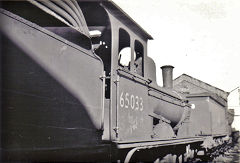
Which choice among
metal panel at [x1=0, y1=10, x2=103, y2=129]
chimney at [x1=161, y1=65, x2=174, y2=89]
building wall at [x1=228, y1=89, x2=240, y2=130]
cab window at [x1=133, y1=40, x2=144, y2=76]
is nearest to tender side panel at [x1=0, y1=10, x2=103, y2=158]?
metal panel at [x1=0, y1=10, x2=103, y2=129]

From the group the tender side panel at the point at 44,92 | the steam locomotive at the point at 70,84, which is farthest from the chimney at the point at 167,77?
the tender side panel at the point at 44,92

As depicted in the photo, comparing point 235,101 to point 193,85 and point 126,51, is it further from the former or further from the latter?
point 126,51

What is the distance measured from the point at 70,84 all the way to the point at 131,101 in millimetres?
1431

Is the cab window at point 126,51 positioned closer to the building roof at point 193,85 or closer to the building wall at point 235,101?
the building roof at point 193,85

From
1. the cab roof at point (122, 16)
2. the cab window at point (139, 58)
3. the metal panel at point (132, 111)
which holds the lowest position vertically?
the metal panel at point (132, 111)

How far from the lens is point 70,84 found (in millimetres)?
2463

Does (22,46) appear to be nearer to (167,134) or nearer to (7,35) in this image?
(7,35)

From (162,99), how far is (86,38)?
3.24 metres

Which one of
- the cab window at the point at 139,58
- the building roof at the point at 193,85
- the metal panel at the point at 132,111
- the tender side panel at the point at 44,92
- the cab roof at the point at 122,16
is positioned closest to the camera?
the tender side panel at the point at 44,92

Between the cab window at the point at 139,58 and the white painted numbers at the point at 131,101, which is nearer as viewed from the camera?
the white painted numbers at the point at 131,101

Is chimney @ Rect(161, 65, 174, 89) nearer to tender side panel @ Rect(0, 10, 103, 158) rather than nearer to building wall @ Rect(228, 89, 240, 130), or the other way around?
tender side panel @ Rect(0, 10, 103, 158)

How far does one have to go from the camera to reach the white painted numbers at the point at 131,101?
3453mm

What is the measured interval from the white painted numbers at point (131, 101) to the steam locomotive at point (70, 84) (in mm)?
13

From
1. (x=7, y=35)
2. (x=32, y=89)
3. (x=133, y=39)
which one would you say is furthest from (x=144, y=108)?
(x=7, y=35)
